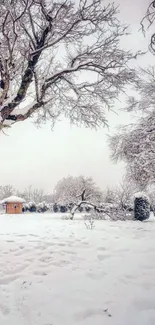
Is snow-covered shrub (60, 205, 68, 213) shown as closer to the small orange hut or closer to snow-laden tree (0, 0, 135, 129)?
the small orange hut

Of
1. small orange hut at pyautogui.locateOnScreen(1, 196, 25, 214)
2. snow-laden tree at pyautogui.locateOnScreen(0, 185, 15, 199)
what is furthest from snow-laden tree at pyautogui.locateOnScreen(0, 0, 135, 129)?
snow-laden tree at pyautogui.locateOnScreen(0, 185, 15, 199)

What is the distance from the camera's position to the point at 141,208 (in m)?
17.9

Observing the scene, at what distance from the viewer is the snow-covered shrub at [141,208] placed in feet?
57.6

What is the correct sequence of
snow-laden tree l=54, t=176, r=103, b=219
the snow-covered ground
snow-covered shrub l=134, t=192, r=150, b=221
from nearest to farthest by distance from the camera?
the snow-covered ground → snow-covered shrub l=134, t=192, r=150, b=221 → snow-laden tree l=54, t=176, r=103, b=219

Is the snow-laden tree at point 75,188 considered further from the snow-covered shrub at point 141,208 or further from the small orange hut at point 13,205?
the snow-covered shrub at point 141,208

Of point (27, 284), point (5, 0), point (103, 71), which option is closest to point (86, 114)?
point (103, 71)

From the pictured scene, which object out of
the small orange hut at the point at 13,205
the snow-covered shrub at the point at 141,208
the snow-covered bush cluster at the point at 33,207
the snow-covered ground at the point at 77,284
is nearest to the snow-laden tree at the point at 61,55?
the snow-covered ground at the point at 77,284

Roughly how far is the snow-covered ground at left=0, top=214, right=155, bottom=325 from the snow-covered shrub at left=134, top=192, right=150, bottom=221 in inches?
452

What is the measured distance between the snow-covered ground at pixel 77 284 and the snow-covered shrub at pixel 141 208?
11483mm

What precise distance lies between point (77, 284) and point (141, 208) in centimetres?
1472

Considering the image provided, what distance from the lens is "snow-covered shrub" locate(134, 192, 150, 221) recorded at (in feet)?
57.6

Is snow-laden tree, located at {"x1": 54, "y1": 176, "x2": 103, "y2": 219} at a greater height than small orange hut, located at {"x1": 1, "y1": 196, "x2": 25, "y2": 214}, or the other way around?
snow-laden tree, located at {"x1": 54, "y1": 176, "x2": 103, "y2": 219}

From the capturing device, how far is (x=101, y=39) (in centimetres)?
719

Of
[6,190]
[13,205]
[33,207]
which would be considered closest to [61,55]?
[13,205]
